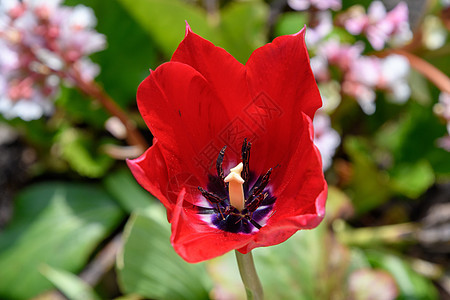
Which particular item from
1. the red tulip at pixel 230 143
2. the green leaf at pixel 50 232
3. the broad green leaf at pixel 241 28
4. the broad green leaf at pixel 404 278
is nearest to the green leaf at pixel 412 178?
the broad green leaf at pixel 404 278

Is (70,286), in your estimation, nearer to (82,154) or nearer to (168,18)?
(82,154)

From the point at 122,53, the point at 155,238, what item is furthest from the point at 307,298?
the point at 122,53

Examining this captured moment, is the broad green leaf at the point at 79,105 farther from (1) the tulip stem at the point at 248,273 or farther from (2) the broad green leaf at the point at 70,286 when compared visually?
(1) the tulip stem at the point at 248,273

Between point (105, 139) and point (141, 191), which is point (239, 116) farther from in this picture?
point (105, 139)

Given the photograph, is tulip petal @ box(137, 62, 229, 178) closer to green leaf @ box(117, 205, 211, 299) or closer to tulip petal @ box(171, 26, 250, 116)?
tulip petal @ box(171, 26, 250, 116)

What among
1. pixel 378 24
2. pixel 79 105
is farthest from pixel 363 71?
pixel 79 105

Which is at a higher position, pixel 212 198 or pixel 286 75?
pixel 286 75
